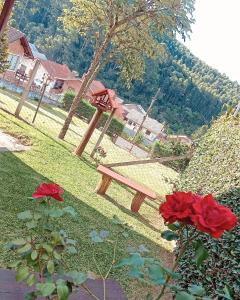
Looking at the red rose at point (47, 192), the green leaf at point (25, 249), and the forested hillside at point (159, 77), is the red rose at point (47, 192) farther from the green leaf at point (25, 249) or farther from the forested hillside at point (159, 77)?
the forested hillside at point (159, 77)

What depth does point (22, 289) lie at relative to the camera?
262cm

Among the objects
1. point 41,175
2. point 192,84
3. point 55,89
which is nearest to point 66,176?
point 41,175

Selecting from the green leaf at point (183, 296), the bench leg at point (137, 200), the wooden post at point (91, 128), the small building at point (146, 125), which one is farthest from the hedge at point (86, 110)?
the small building at point (146, 125)

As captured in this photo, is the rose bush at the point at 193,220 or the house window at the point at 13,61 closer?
the rose bush at the point at 193,220

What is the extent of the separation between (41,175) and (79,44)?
232 ft

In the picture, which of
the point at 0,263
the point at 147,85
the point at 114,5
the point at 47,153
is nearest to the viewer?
the point at 0,263

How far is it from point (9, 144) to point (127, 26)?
22.6 feet

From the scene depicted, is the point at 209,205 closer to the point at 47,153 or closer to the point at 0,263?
the point at 0,263

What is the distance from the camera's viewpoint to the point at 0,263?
4.24 m

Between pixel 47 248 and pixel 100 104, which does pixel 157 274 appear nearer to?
pixel 47 248

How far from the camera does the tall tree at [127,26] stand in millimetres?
13258

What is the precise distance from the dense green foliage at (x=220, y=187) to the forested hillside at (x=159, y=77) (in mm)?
49173

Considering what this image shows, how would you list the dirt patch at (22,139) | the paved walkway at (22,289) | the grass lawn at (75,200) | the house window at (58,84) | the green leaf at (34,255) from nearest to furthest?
the green leaf at (34,255), the paved walkway at (22,289), the grass lawn at (75,200), the dirt patch at (22,139), the house window at (58,84)

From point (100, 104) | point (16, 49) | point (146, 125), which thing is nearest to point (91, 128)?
point (100, 104)
